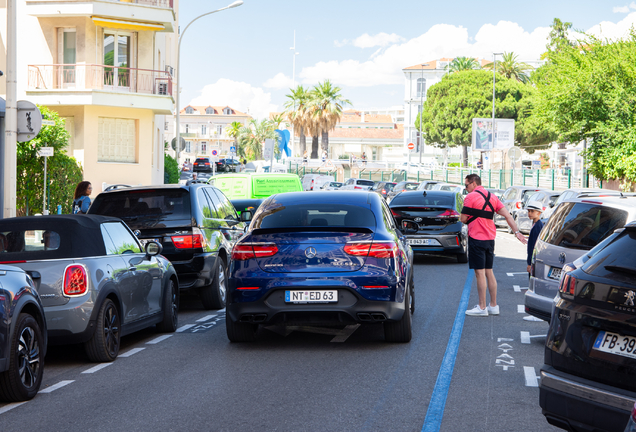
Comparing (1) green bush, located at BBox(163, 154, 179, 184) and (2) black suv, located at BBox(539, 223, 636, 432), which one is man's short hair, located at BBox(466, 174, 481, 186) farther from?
(1) green bush, located at BBox(163, 154, 179, 184)

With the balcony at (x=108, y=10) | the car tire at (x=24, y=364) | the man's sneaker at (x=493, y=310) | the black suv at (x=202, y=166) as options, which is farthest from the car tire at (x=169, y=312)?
the black suv at (x=202, y=166)

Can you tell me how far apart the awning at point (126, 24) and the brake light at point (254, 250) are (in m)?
24.9

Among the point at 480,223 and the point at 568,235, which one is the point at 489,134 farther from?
the point at 568,235

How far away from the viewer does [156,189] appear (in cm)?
1077

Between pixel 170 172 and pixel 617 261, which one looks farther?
pixel 170 172

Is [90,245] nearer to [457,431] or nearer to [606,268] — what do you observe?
[457,431]

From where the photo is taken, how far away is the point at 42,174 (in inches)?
963

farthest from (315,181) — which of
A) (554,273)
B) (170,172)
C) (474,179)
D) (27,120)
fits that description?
(554,273)

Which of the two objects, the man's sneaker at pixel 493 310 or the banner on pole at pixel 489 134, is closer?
the man's sneaker at pixel 493 310

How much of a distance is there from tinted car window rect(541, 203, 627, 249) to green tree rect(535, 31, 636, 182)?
985 inches

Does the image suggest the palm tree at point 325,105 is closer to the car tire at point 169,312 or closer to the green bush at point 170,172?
the green bush at point 170,172

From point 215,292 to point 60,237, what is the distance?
4012 mm

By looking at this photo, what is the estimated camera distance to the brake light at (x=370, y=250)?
7668mm

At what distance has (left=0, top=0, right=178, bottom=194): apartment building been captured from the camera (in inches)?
1189
